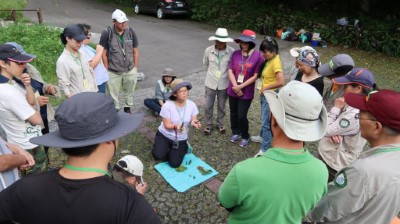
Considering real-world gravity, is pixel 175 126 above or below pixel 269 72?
below

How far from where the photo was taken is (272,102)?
6.73 feet

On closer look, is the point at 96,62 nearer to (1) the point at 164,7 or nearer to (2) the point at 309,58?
(2) the point at 309,58

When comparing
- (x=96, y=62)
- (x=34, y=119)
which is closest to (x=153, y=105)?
(x=96, y=62)

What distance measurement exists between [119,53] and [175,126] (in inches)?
77.2

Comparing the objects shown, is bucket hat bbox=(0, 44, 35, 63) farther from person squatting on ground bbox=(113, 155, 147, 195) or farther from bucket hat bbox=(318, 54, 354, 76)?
bucket hat bbox=(318, 54, 354, 76)

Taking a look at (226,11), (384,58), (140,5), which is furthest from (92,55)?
(140,5)

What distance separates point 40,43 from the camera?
30.0ft

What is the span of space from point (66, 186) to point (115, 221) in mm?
297

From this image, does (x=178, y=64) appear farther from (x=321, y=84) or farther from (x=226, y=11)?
(x=226, y=11)

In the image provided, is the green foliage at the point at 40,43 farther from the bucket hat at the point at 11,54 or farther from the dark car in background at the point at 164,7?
the dark car in background at the point at 164,7

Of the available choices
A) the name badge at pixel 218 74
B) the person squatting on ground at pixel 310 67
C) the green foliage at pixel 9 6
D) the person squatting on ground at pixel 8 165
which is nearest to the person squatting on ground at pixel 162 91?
the name badge at pixel 218 74

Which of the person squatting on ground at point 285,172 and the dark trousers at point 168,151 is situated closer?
the person squatting on ground at point 285,172

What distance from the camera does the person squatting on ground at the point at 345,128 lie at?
2980mm

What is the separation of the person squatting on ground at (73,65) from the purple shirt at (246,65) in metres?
2.31
